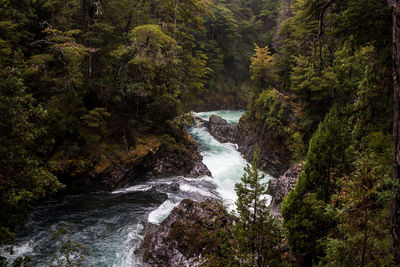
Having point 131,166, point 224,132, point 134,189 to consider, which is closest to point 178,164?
point 131,166

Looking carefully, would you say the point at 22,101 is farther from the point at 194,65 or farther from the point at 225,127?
the point at 225,127

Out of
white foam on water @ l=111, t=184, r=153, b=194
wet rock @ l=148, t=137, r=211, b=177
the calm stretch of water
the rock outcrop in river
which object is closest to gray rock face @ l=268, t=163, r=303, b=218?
the calm stretch of water

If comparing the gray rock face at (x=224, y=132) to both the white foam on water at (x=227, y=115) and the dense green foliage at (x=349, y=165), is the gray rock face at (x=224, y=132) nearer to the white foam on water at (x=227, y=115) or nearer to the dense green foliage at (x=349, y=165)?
the white foam on water at (x=227, y=115)

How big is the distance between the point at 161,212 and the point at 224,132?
56.2ft

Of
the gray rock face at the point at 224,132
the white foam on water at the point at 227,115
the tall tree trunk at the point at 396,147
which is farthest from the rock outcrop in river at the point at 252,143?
the tall tree trunk at the point at 396,147

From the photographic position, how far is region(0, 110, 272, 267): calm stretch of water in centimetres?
833

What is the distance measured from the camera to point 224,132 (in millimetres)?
27266

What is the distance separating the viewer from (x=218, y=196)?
44.3 ft

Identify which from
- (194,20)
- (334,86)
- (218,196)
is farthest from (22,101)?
(194,20)

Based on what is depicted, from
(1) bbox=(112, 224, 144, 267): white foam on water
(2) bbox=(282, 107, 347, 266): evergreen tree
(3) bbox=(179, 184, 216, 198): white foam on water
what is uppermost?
(2) bbox=(282, 107, 347, 266): evergreen tree

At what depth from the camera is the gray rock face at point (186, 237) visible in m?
7.24

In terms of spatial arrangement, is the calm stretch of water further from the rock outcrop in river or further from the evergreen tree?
the evergreen tree

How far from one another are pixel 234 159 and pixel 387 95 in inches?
566

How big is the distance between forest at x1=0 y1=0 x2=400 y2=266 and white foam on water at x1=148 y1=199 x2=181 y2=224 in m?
3.38
